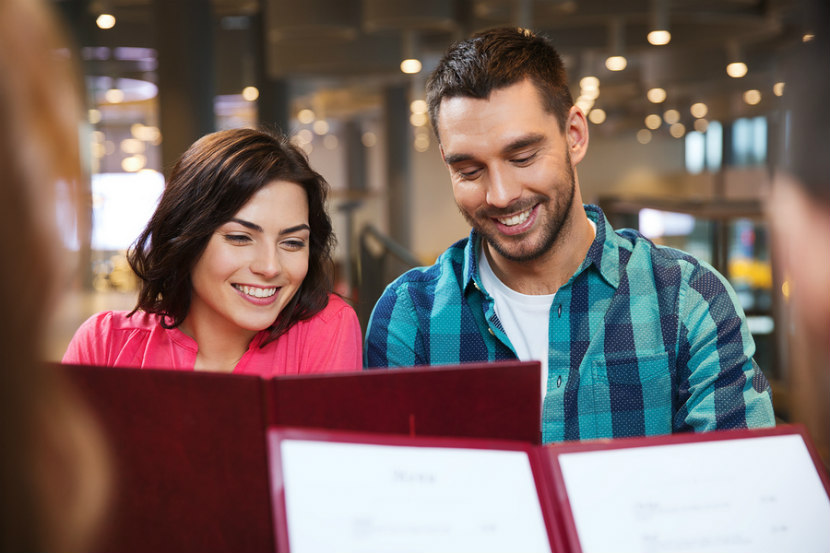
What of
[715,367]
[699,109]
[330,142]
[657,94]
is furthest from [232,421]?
[330,142]

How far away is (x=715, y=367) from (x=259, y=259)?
0.93 metres

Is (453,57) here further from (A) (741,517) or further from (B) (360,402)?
(A) (741,517)

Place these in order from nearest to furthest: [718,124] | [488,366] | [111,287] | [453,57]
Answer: [488,366], [453,57], [111,287], [718,124]

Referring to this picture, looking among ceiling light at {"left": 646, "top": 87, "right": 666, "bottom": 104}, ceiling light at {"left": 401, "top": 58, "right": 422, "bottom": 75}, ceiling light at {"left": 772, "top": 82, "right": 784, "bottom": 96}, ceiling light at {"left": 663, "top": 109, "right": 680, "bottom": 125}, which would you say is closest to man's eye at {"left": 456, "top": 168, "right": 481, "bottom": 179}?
ceiling light at {"left": 772, "top": 82, "right": 784, "bottom": 96}

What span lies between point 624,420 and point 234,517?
939 millimetres

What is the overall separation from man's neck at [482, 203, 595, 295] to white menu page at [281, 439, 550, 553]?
3.06 feet

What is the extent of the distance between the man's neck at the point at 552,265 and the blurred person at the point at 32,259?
4.23ft

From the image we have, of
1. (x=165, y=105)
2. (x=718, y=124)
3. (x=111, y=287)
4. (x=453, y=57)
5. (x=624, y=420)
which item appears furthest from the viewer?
(x=718, y=124)

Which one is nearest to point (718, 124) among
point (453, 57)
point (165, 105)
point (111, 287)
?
point (111, 287)

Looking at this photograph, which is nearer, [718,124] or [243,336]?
[243,336]

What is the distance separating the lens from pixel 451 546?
0.79 metres

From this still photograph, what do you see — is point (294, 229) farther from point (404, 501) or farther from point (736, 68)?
point (736, 68)

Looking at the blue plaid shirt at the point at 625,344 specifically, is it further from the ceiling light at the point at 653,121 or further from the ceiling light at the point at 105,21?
the ceiling light at the point at 653,121

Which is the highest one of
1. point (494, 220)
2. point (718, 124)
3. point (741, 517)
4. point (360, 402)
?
point (718, 124)
